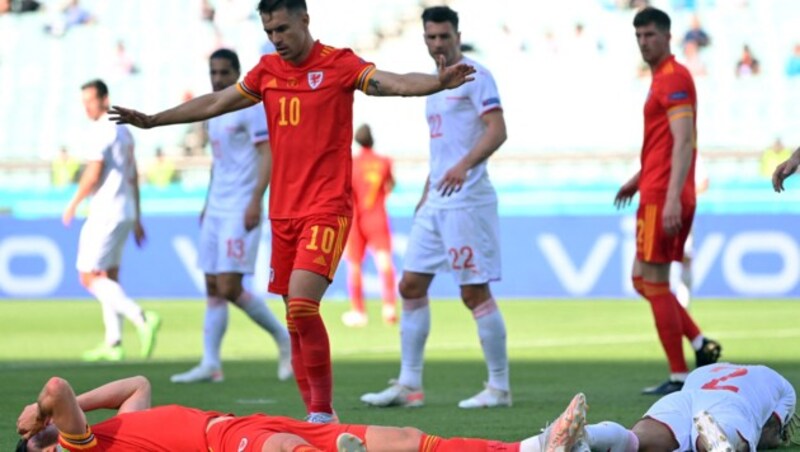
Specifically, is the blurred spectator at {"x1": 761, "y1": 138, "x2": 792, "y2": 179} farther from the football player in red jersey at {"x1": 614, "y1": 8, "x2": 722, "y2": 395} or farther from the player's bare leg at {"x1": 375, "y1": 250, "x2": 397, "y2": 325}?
the football player in red jersey at {"x1": 614, "y1": 8, "x2": 722, "y2": 395}

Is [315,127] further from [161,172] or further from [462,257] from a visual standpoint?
[161,172]

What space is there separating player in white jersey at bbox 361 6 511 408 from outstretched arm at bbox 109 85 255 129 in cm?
142

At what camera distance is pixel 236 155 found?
11.1 metres

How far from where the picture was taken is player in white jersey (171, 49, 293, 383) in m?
11.0

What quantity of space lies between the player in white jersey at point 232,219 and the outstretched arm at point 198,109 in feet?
8.71

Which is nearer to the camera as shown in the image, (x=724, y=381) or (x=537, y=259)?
(x=724, y=381)

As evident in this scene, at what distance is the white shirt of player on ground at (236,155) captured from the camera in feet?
36.2

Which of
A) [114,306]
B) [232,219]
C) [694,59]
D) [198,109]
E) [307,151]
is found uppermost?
[694,59]

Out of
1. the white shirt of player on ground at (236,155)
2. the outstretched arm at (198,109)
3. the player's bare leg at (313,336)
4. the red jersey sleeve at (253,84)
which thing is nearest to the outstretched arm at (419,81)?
the red jersey sleeve at (253,84)

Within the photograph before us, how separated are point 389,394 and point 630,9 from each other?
20433 millimetres

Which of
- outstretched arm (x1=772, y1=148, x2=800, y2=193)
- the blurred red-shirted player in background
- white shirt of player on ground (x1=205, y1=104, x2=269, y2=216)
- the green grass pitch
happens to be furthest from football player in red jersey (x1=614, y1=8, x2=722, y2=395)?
the blurred red-shirted player in background

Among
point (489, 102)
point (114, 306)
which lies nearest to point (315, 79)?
point (489, 102)

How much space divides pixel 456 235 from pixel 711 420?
346 centimetres

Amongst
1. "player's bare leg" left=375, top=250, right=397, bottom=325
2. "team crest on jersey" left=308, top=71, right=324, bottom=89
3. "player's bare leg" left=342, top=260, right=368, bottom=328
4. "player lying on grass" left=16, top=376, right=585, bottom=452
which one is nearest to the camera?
"player lying on grass" left=16, top=376, right=585, bottom=452
